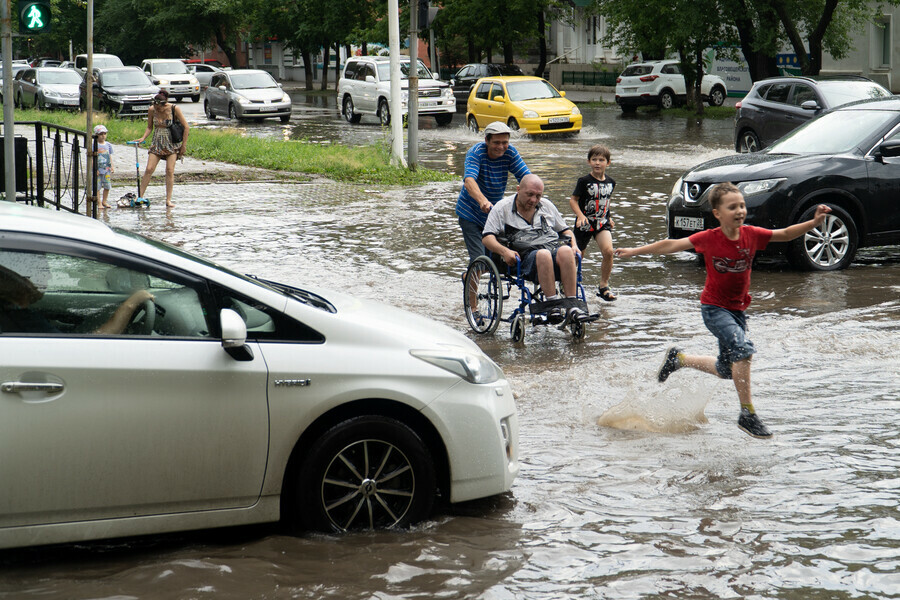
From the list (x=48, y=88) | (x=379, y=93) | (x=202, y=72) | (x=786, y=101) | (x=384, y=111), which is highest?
(x=202, y=72)

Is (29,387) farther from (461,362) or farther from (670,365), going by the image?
(670,365)

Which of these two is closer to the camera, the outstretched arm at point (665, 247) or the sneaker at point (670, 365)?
the outstretched arm at point (665, 247)

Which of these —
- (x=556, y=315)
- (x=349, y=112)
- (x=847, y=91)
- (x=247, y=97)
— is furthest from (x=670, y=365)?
(x=247, y=97)

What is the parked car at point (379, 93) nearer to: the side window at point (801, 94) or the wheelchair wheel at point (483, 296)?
the side window at point (801, 94)

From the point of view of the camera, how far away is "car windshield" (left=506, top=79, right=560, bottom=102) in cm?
2905

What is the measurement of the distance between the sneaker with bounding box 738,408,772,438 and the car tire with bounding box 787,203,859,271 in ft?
18.5

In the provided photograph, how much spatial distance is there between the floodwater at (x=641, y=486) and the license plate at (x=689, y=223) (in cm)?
49

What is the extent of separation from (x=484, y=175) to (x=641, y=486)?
4.52 metres

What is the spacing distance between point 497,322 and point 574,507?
12.2ft

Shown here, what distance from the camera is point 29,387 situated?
4188 mm

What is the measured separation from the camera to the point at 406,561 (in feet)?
14.9

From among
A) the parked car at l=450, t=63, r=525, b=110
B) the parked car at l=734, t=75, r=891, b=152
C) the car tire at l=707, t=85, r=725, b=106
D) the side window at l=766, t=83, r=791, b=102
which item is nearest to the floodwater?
the parked car at l=734, t=75, r=891, b=152

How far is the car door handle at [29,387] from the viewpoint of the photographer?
13.6ft

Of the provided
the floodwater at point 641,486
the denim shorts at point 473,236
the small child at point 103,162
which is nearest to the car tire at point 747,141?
the floodwater at point 641,486
